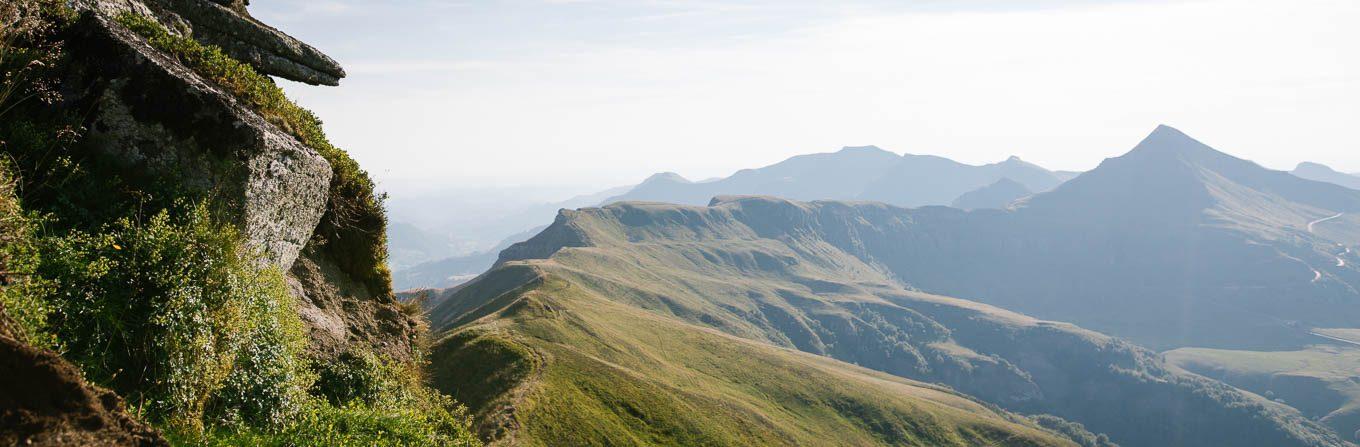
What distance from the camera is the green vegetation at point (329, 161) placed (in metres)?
17.7

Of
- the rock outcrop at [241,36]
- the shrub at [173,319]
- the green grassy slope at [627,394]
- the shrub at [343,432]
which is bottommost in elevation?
the green grassy slope at [627,394]

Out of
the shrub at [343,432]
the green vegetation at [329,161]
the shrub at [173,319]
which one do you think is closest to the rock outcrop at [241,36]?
the green vegetation at [329,161]

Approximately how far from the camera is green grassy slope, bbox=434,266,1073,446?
9281 cm

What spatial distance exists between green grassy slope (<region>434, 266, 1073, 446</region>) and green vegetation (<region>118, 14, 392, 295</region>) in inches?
2277

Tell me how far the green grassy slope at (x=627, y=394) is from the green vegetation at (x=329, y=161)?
5785 cm

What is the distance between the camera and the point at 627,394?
383 feet

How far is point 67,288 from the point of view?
38.2 ft

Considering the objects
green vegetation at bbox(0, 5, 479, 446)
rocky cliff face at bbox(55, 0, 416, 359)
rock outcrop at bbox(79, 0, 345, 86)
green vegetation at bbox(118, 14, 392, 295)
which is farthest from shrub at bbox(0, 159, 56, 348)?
rock outcrop at bbox(79, 0, 345, 86)

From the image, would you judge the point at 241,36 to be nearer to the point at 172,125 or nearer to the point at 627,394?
the point at 172,125

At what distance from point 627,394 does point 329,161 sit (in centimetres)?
10070

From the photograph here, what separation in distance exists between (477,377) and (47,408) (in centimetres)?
9133

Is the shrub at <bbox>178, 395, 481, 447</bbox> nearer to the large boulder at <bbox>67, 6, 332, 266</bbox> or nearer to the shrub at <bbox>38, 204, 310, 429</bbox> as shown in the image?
the shrub at <bbox>38, 204, 310, 429</bbox>

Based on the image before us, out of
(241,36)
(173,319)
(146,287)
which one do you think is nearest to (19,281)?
(146,287)

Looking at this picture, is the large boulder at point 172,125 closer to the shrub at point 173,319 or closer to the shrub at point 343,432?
the shrub at point 173,319
